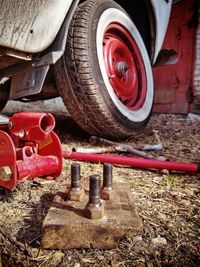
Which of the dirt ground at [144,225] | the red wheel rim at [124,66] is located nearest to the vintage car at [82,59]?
the red wheel rim at [124,66]

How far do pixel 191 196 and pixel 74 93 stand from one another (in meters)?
0.94

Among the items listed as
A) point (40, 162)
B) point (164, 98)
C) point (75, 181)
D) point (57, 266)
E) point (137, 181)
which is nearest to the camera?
point (57, 266)

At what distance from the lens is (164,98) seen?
4.30 metres

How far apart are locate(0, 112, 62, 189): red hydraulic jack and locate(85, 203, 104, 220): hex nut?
1.01 feet

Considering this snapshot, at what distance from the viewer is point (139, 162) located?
1.32 meters

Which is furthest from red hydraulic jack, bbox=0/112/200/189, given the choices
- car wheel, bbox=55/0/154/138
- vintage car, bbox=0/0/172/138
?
car wheel, bbox=55/0/154/138

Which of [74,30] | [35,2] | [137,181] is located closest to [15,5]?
[35,2]

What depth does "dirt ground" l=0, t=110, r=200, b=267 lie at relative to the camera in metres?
0.66

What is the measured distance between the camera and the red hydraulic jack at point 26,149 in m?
0.89

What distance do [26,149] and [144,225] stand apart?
535 millimetres

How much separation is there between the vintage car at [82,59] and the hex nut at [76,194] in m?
0.74

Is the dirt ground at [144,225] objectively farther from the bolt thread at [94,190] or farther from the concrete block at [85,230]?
the bolt thread at [94,190]

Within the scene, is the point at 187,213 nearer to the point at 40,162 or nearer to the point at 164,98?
the point at 40,162

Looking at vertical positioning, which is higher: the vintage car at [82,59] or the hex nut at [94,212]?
the vintage car at [82,59]
